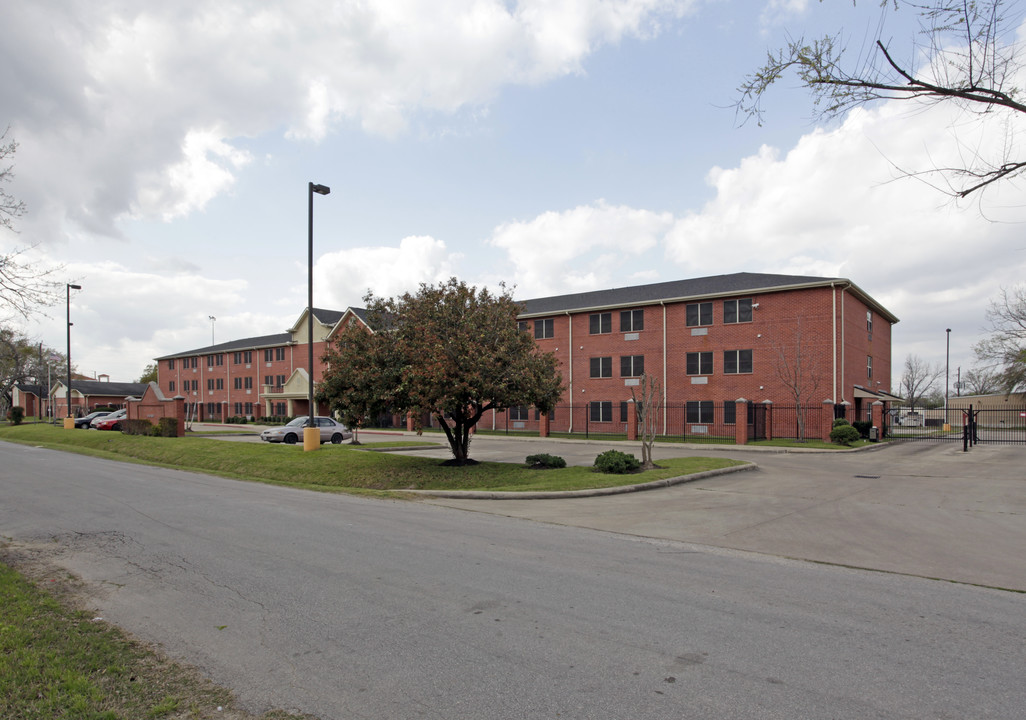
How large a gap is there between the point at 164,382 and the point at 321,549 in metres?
88.0

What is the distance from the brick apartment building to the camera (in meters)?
35.0

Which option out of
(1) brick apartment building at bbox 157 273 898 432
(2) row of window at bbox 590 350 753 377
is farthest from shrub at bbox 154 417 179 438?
(2) row of window at bbox 590 350 753 377

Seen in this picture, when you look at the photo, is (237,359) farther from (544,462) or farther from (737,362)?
(544,462)

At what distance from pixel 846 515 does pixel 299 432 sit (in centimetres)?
2686

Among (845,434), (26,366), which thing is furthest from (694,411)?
(26,366)

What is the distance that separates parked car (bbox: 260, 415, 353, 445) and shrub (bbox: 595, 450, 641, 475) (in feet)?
56.1

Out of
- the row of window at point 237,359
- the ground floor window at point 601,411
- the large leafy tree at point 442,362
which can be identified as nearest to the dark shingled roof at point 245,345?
the row of window at point 237,359

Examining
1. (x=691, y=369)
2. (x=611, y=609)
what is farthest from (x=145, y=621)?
(x=691, y=369)

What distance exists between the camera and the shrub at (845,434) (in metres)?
29.7

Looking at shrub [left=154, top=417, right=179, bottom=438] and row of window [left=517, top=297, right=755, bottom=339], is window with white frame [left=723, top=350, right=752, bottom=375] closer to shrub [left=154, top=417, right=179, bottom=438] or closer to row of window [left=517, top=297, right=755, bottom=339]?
row of window [left=517, top=297, right=755, bottom=339]

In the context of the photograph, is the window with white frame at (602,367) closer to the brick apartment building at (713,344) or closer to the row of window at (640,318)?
the brick apartment building at (713,344)

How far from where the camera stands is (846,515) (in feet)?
37.7

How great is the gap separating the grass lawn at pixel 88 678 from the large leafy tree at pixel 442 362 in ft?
34.7

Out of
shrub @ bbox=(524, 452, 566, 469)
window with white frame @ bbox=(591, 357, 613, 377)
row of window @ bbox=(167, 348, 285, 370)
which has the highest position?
row of window @ bbox=(167, 348, 285, 370)
